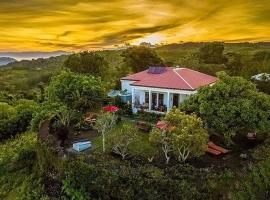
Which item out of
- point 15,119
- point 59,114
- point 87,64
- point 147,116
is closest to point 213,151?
point 147,116

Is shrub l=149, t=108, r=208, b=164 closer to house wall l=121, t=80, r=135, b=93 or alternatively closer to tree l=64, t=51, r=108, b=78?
house wall l=121, t=80, r=135, b=93

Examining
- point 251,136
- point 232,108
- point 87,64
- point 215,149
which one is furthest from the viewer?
point 87,64

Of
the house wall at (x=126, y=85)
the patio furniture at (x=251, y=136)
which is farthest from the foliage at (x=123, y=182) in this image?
the house wall at (x=126, y=85)

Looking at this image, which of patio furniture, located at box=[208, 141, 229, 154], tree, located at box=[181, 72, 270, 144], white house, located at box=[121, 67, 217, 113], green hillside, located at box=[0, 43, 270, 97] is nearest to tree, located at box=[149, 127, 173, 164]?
tree, located at box=[181, 72, 270, 144]

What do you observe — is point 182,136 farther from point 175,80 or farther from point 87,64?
point 87,64

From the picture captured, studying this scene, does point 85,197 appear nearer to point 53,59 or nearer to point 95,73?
point 95,73

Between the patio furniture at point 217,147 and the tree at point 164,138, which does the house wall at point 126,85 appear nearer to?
the patio furniture at point 217,147
